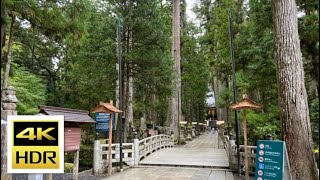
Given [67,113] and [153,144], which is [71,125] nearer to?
[67,113]

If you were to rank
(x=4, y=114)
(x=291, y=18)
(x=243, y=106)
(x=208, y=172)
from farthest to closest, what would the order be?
(x=208, y=172)
(x=243, y=106)
(x=291, y=18)
(x=4, y=114)

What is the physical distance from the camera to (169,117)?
20.3 meters

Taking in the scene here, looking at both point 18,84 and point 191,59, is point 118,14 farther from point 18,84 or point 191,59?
point 191,59

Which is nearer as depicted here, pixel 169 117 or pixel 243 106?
pixel 243 106

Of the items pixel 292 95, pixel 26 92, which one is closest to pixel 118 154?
pixel 26 92

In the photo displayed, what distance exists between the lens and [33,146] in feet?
7.50

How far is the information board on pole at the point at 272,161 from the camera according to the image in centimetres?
573

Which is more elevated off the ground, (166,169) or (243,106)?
(243,106)

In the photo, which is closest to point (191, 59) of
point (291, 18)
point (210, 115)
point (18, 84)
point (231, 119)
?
point (231, 119)

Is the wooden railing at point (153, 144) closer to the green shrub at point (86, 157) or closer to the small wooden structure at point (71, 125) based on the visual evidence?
the green shrub at point (86, 157)

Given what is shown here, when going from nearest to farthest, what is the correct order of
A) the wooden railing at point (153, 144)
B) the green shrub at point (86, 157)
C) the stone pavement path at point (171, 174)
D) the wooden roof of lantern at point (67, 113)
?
1. the wooden roof of lantern at point (67, 113)
2. the stone pavement path at point (171, 174)
3. the wooden railing at point (153, 144)
4. the green shrub at point (86, 157)

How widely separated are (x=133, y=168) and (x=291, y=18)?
703 cm

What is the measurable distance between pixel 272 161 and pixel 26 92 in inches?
437

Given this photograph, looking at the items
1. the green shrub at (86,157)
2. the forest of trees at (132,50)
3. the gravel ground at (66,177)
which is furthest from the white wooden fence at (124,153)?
the forest of trees at (132,50)
